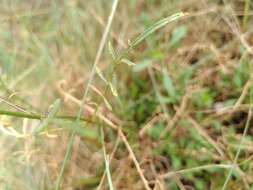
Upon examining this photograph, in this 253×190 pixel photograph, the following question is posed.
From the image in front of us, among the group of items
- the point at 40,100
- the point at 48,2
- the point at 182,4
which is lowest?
the point at 40,100

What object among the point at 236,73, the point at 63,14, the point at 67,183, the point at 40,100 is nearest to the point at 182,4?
the point at 236,73

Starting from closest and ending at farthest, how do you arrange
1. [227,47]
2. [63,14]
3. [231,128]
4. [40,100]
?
1. [231,128]
2. [227,47]
3. [40,100]
4. [63,14]

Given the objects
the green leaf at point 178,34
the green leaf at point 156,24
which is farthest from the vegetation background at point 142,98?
the green leaf at point 156,24

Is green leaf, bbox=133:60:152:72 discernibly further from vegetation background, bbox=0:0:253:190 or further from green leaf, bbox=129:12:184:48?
green leaf, bbox=129:12:184:48

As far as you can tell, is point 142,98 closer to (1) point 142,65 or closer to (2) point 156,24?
(1) point 142,65

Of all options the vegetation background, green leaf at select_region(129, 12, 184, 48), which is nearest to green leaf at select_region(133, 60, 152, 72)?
the vegetation background

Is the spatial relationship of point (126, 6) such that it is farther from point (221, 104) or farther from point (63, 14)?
point (221, 104)

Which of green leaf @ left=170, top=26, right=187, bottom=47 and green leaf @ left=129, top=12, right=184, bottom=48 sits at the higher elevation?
green leaf @ left=129, top=12, right=184, bottom=48

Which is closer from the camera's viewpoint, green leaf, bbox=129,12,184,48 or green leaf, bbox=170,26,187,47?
green leaf, bbox=129,12,184,48
